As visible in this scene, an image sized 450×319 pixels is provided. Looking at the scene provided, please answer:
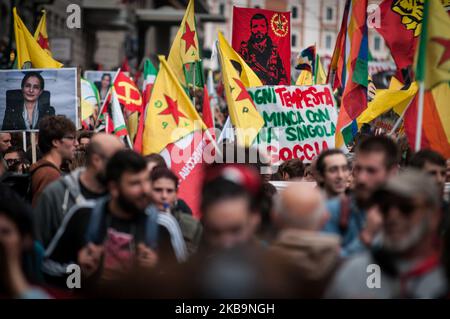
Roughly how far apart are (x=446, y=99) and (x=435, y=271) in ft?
11.6

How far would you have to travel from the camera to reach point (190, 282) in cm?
354

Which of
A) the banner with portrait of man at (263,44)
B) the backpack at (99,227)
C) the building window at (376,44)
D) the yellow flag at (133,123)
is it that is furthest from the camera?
the building window at (376,44)

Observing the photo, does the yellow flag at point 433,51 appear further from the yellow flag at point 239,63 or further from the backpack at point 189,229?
the yellow flag at point 239,63

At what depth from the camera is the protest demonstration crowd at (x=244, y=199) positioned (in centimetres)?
350

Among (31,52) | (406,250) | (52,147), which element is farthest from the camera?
(31,52)

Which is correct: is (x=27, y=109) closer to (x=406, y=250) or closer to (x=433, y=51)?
(x=433, y=51)

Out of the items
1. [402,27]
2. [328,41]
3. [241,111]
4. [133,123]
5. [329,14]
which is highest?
[329,14]

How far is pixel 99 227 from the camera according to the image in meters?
4.38

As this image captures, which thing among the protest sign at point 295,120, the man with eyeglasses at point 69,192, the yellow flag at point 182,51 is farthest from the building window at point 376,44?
the man with eyeglasses at point 69,192

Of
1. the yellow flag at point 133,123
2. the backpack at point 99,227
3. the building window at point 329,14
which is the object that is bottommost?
the yellow flag at point 133,123

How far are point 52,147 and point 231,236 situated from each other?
122 inches

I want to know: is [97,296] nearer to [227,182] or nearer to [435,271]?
[227,182]

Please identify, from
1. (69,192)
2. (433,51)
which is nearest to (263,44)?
(433,51)
